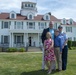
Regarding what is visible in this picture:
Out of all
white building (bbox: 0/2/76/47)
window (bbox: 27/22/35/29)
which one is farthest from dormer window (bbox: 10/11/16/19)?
window (bbox: 27/22/35/29)

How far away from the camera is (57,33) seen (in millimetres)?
10617

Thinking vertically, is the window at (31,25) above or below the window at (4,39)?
above

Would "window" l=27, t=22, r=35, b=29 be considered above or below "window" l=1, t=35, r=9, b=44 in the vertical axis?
above

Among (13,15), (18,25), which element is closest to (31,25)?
(18,25)

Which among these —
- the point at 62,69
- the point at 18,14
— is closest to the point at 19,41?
the point at 18,14

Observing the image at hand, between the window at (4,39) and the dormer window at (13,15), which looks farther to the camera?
the dormer window at (13,15)

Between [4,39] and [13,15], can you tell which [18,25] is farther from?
[4,39]

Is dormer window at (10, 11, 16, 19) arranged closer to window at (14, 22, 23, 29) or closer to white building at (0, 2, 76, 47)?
white building at (0, 2, 76, 47)

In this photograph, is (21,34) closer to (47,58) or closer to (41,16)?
(41,16)

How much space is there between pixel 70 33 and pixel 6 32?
1376 centimetres

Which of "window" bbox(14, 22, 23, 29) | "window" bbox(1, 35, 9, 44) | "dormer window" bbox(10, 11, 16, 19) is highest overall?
"dormer window" bbox(10, 11, 16, 19)

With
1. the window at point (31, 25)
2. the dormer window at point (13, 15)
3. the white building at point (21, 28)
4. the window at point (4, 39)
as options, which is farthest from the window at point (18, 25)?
the window at point (4, 39)

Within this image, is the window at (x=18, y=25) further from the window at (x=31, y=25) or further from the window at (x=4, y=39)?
the window at (x=4, y=39)

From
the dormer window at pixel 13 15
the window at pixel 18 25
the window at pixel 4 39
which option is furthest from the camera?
the dormer window at pixel 13 15
